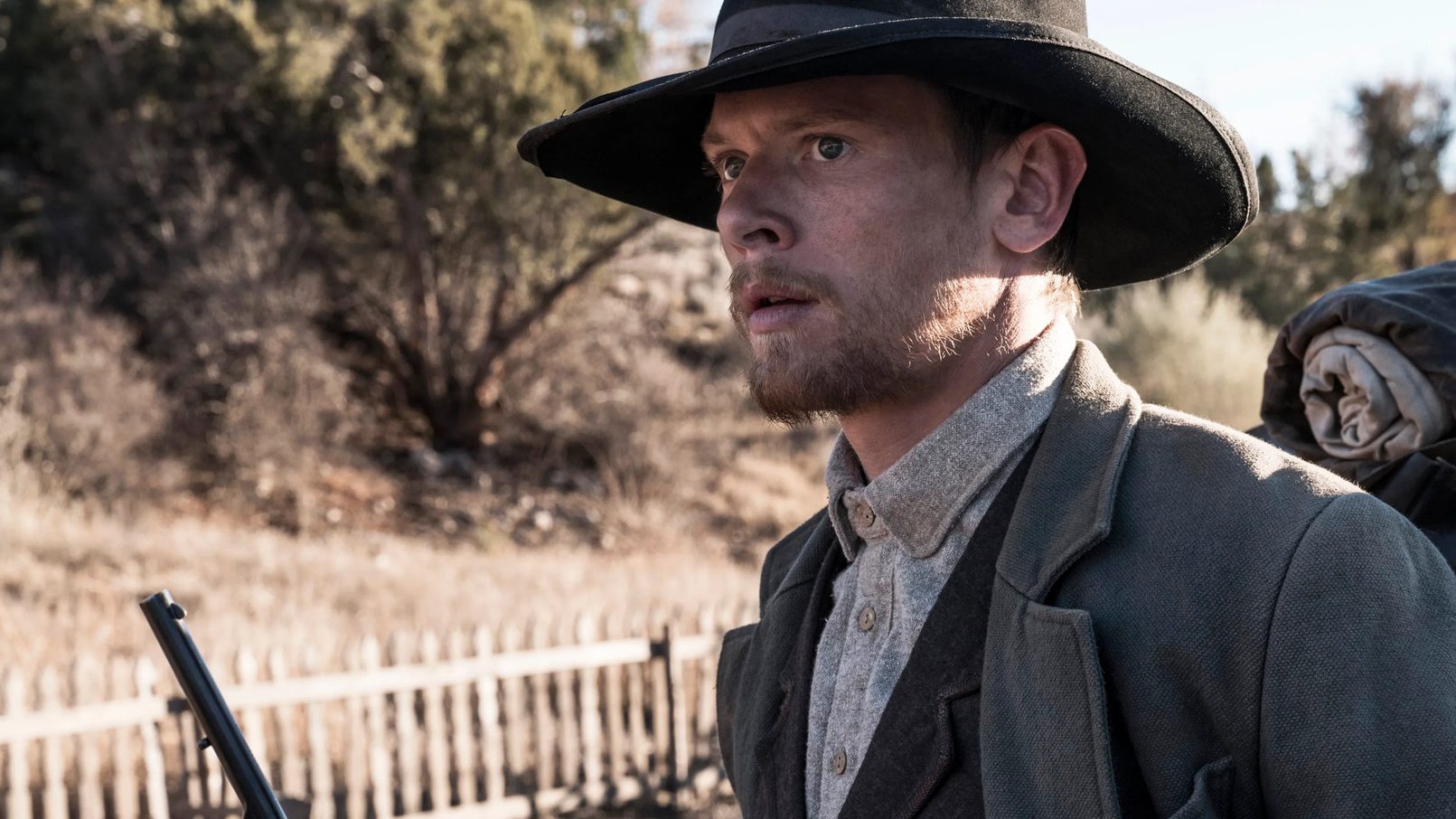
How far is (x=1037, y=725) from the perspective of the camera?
1.48 meters

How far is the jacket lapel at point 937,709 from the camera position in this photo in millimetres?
1620

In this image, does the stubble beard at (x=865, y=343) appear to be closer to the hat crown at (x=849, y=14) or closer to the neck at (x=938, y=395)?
the neck at (x=938, y=395)

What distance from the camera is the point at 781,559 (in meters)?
2.42

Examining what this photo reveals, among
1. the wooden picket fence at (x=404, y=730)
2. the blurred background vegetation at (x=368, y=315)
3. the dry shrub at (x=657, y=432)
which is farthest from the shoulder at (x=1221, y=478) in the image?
the dry shrub at (x=657, y=432)

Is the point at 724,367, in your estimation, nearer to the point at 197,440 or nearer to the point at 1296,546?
the point at 197,440

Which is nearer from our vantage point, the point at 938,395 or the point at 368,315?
the point at 938,395

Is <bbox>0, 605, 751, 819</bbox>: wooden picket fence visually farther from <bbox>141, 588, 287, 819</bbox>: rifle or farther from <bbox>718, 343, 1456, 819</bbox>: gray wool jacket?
<bbox>718, 343, 1456, 819</bbox>: gray wool jacket

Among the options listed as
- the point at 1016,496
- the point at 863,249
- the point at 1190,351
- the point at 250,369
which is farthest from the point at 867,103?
the point at 1190,351

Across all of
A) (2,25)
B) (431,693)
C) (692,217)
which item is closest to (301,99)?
(2,25)

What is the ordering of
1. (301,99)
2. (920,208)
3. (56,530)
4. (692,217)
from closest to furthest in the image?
(920,208) < (692,217) < (56,530) < (301,99)

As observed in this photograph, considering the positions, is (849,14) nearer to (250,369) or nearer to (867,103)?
(867,103)

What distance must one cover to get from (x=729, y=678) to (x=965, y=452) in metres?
0.81

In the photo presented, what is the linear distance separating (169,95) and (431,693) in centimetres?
1494

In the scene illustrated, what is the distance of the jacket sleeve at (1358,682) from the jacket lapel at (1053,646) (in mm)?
196
